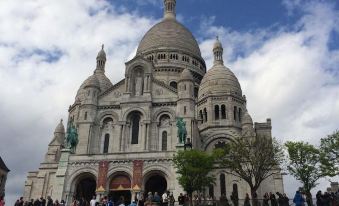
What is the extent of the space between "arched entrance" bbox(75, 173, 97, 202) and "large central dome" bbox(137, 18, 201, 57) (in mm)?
31969

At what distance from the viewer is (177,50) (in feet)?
227

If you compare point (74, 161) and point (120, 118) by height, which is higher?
point (120, 118)

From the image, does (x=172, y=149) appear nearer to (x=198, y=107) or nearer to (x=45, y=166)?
(x=198, y=107)

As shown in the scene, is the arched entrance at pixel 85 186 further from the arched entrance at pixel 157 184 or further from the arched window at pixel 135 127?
the arched window at pixel 135 127

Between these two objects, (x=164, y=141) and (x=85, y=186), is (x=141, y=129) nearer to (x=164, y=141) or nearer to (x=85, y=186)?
(x=164, y=141)

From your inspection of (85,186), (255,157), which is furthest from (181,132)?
(85,186)

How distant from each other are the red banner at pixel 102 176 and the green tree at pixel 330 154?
808 inches

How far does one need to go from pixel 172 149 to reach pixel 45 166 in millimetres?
23111

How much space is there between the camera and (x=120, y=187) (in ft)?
132

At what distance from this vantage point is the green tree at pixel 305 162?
121ft

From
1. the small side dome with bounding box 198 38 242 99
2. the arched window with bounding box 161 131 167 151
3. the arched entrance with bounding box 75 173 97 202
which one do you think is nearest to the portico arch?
the arched window with bounding box 161 131 167 151

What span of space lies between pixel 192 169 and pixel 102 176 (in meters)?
10.3

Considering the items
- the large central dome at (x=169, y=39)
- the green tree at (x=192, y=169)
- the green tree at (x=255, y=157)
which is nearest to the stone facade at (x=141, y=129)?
the green tree at (x=192, y=169)

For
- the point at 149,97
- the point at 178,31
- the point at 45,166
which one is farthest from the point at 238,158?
the point at 178,31
